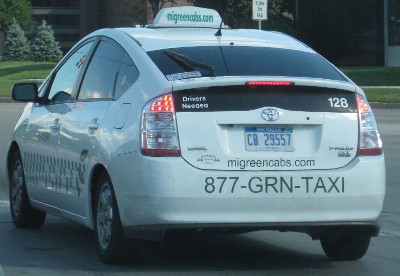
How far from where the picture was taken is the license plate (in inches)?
279

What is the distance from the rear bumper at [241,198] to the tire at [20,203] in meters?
2.35

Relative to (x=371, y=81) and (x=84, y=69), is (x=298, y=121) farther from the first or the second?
(x=371, y=81)

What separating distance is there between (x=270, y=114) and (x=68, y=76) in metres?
2.36

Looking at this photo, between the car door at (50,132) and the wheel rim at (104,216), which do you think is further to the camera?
the car door at (50,132)

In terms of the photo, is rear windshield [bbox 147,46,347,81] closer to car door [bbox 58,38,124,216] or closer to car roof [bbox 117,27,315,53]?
car roof [bbox 117,27,315,53]

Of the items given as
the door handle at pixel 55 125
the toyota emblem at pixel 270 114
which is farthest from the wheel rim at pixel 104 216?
the toyota emblem at pixel 270 114

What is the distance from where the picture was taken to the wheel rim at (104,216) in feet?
24.4

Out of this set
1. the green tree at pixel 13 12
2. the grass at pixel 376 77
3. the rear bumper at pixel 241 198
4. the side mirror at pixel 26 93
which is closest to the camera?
the rear bumper at pixel 241 198

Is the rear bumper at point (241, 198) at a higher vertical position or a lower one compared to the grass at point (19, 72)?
higher

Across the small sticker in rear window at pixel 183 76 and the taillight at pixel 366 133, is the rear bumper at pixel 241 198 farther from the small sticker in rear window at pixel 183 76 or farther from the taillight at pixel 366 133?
the small sticker in rear window at pixel 183 76

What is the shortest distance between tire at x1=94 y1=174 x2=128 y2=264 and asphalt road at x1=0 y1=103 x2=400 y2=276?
0.09 m

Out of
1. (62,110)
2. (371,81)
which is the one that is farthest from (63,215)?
(371,81)

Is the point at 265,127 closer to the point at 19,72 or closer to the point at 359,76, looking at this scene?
the point at 359,76

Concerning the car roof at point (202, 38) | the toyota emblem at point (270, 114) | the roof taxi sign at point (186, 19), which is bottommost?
the toyota emblem at point (270, 114)
